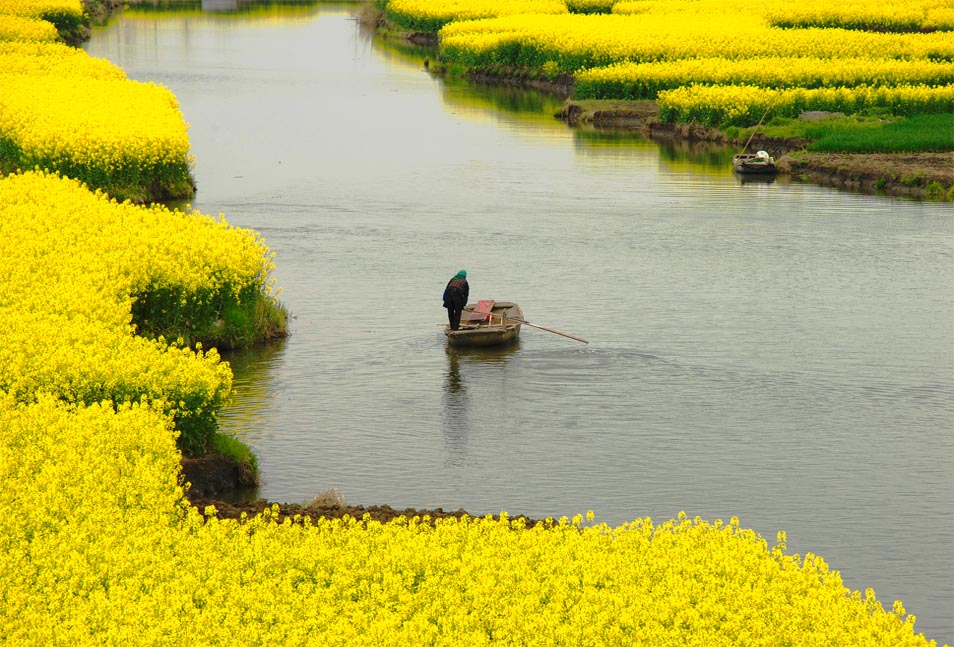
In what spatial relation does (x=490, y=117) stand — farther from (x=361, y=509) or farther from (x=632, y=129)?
(x=361, y=509)

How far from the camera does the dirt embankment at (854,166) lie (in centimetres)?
5209

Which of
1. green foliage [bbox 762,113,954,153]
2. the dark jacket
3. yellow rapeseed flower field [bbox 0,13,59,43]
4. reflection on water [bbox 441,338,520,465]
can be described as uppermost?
yellow rapeseed flower field [bbox 0,13,59,43]

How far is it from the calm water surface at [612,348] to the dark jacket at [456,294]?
1.16 meters

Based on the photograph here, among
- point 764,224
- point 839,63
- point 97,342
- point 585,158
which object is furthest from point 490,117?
point 97,342

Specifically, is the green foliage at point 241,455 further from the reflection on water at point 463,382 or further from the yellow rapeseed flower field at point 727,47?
the yellow rapeseed flower field at point 727,47

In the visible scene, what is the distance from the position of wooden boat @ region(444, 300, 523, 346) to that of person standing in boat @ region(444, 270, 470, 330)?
0.37m

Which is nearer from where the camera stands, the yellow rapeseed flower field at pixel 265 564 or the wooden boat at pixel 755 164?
the yellow rapeseed flower field at pixel 265 564

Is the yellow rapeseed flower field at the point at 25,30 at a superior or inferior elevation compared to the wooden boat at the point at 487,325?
superior

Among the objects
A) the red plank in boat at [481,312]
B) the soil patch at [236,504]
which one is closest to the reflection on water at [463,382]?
the red plank in boat at [481,312]

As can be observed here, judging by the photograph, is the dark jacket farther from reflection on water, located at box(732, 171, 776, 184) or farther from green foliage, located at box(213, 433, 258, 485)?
reflection on water, located at box(732, 171, 776, 184)

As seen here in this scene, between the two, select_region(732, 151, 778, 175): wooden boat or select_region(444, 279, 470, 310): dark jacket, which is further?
select_region(732, 151, 778, 175): wooden boat

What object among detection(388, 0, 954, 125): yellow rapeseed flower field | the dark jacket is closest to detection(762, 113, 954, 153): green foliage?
detection(388, 0, 954, 125): yellow rapeseed flower field

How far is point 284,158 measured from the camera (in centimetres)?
5703

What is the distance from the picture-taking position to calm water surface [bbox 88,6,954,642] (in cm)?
2305
